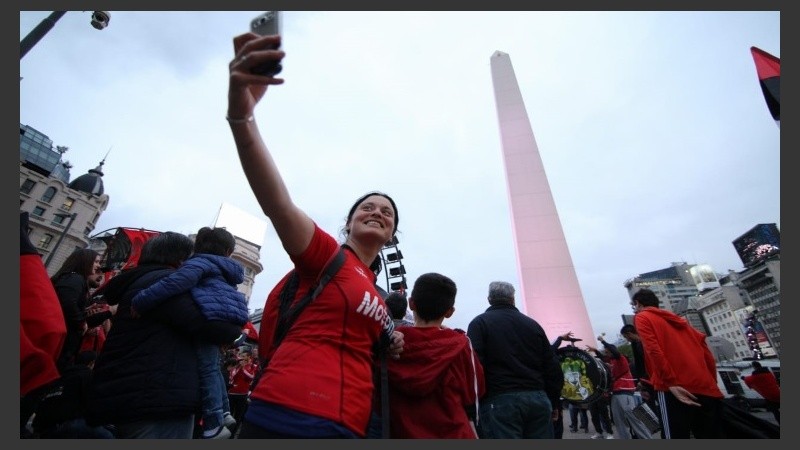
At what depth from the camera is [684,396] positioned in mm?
2855

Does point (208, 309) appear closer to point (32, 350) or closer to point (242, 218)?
point (32, 350)

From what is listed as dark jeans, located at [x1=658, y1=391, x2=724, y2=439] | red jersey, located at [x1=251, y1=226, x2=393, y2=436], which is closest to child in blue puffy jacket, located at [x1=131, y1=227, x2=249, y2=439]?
red jersey, located at [x1=251, y1=226, x2=393, y2=436]

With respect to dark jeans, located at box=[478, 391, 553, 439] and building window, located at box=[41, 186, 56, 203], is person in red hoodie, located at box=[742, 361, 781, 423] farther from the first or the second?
building window, located at box=[41, 186, 56, 203]

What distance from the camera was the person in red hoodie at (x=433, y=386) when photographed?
5.48 feet

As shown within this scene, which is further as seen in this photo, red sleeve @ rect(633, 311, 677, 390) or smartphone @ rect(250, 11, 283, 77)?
red sleeve @ rect(633, 311, 677, 390)

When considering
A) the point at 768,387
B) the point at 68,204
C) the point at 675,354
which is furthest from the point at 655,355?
the point at 68,204

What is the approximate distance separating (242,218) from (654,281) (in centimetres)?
11565

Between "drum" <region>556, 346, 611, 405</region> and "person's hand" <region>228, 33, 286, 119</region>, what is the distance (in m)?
4.46

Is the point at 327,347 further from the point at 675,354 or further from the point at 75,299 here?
the point at 675,354

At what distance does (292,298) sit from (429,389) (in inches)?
32.8

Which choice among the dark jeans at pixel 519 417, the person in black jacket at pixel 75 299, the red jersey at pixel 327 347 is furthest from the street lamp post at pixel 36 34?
the dark jeans at pixel 519 417

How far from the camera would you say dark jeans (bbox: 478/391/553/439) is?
244 cm

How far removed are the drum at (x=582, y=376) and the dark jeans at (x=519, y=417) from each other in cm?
187

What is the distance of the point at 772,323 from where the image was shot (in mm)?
60312
